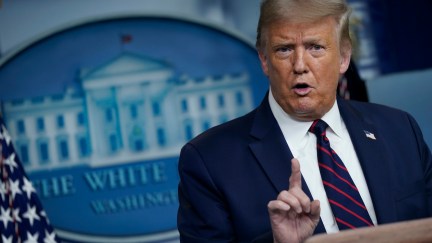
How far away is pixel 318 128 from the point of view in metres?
2.03

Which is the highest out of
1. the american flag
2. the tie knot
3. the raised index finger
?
the tie knot

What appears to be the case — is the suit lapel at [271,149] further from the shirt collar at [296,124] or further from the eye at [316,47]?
the eye at [316,47]

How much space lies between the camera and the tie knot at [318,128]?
2.02 metres

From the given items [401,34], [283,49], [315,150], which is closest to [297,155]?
[315,150]

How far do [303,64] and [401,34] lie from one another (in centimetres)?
217

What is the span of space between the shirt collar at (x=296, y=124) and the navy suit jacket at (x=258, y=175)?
0.02m

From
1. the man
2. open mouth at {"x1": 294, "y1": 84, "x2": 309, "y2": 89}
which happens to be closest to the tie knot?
the man

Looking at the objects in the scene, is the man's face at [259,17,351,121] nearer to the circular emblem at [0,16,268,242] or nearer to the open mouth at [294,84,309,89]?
the open mouth at [294,84,309,89]

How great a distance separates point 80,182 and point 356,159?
5.88 ft

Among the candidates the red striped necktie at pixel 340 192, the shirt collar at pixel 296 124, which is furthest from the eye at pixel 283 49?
the red striped necktie at pixel 340 192

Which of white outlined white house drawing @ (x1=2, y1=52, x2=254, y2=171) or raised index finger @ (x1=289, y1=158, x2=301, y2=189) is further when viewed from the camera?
white outlined white house drawing @ (x1=2, y1=52, x2=254, y2=171)

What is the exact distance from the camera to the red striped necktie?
192 centimetres

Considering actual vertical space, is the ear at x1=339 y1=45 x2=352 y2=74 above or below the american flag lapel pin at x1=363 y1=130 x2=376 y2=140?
above

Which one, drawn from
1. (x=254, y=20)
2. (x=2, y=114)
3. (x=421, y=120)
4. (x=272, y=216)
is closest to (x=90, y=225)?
(x=2, y=114)
